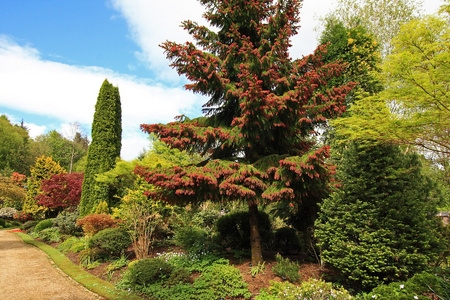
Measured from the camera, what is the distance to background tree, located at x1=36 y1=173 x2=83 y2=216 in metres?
15.2

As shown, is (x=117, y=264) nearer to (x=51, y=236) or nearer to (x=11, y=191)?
(x=51, y=236)

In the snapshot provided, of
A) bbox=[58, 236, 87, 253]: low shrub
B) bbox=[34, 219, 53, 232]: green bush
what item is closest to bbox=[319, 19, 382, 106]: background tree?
bbox=[58, 236, 87, 253]: low shrub

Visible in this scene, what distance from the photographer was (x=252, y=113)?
524cm

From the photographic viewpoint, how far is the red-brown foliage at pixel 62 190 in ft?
50.0

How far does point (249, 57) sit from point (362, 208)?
402 centimetres

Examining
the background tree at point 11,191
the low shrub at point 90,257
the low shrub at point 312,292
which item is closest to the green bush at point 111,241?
the low shrub at point 90,257

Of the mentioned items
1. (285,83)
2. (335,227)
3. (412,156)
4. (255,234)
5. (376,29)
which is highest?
(376,29)

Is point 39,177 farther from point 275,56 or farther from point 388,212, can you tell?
point 388,212

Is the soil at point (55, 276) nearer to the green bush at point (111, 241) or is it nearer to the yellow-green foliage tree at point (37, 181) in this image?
the green bush at point (111, 241)

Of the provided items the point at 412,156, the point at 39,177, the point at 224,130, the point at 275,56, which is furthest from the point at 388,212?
the point at 39,177

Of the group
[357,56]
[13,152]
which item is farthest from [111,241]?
[13,152]

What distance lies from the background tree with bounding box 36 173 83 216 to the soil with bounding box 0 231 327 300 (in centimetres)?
666

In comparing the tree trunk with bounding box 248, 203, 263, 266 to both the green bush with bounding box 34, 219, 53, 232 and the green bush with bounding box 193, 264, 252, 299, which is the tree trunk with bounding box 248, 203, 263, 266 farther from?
the green bush with bounding box 34, 219, 53, 232

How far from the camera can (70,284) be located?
248 inches
